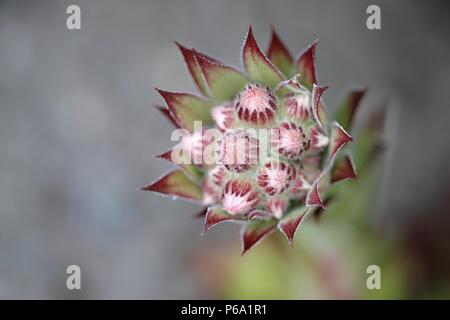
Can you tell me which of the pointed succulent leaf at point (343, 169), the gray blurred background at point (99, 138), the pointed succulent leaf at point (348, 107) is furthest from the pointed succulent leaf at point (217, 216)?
the gray blurred background at point (99, 138)

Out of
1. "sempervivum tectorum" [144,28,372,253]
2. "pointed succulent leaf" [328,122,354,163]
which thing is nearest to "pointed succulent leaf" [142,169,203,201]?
"sempervivum tectorum" [144,28,372,253]

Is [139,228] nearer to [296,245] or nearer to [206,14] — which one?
[296,245]

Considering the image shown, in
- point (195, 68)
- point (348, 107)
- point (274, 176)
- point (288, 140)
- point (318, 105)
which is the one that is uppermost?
point (195, 68)

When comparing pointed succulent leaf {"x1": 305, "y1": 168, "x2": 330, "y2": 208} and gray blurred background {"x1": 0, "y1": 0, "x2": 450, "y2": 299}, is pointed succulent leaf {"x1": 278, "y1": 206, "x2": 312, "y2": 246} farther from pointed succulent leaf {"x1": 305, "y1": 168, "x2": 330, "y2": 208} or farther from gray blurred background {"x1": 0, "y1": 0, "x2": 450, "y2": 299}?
gray blurred background {"x1": 0, "y1": 0, "x2": 450, "y2": 299}

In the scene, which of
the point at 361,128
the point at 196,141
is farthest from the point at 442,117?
the point at 196,141

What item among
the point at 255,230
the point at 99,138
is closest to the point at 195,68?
the point at 255,230

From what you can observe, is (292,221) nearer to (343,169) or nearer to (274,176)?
(274,176)

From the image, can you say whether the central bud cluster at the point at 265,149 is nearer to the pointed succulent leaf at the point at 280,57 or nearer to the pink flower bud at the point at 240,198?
the pink flower bud at the point at 240,198
